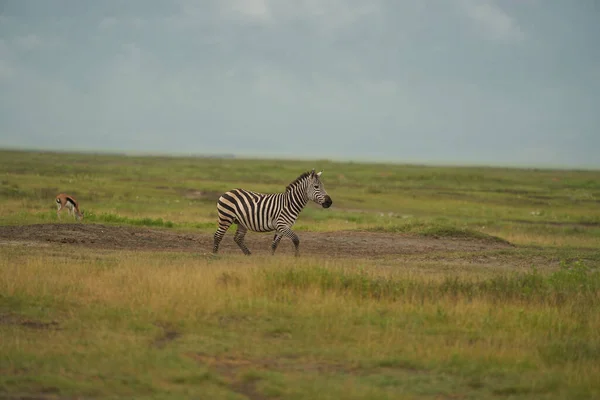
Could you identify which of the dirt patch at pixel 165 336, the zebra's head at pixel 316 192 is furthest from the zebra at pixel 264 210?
the dirt patch at pixel 165 336

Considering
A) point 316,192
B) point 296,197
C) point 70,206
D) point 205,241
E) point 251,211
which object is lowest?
point 205,241

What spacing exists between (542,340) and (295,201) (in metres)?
9.82

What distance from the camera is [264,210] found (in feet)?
62.7

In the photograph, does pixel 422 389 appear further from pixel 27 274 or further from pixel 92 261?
pixel 92 261

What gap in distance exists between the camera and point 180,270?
1395 cm

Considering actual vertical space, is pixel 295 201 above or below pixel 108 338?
above

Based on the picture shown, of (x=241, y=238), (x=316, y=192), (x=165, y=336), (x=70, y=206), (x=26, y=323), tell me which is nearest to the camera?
(x=165, y=336)

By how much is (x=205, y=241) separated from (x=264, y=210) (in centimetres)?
316

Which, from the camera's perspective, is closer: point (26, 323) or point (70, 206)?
point (26, 323)

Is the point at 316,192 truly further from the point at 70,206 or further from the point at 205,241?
the point at 70,206

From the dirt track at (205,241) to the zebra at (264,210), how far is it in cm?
101

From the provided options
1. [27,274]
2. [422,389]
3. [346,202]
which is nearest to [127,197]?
[346,202]

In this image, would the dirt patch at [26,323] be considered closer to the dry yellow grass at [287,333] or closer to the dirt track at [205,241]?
the dry yellow grass at [287,333]

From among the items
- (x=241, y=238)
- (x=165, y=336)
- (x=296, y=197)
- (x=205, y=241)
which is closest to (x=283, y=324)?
(x=165, y=336)
